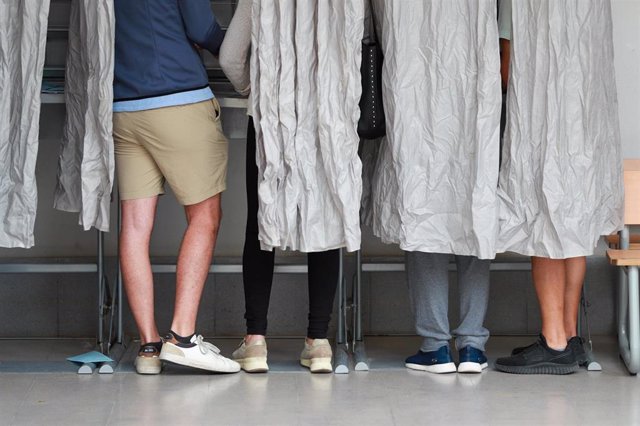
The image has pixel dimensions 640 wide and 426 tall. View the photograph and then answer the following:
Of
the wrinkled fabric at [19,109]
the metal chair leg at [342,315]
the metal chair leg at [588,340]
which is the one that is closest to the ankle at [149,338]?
the wrinkled fabric at [19,109]

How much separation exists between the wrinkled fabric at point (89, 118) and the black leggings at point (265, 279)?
1.55ft

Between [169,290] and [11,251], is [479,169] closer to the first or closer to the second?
[169,290]

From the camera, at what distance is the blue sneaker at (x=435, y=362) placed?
4.06 metres

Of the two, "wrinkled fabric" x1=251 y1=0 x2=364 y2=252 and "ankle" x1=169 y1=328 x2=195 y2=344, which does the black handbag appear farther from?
"ankle" x1=169 y1=328 x2=195 y2=344

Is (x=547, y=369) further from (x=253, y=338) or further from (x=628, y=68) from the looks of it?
(x=628, y=68)

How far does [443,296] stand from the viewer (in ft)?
13.5

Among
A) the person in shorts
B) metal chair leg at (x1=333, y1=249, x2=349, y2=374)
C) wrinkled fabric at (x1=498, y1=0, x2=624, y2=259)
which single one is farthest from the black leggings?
wrinkled fabric at (x1=498, y1=0, x2=624, y2=259)

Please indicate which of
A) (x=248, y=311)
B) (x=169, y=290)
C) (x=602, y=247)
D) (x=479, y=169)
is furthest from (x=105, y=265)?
(x=602, y=247)

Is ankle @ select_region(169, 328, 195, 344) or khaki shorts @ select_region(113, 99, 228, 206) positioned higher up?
khaki shorts @ select_region(113, 99, 228, 206)

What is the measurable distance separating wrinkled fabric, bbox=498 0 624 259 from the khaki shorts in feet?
3.06

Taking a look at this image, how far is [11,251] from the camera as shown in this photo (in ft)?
15.6

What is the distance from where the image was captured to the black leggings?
407 cm

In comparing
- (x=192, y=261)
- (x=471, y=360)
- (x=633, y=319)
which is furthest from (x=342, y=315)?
(x=633, y=319)

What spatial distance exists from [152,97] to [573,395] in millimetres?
1605
